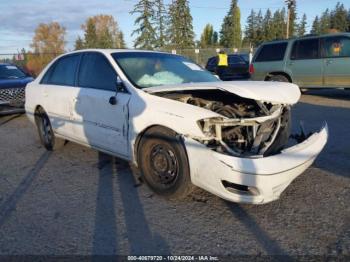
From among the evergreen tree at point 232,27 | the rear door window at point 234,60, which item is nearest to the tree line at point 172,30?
the evergreen tree at point 232,27

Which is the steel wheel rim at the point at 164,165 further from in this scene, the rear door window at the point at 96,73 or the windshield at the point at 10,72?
the windshield at the point at 10,72

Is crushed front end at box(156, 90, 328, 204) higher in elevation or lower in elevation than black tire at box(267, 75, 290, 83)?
lower

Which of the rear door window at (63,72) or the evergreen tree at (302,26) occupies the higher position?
the evergreen tree at (302,26)

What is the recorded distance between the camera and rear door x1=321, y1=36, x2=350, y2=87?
9.92m

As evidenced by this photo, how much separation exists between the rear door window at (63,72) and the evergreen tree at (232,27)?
69.5 m

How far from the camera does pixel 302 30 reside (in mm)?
96938

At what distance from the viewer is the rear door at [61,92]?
5.26 m

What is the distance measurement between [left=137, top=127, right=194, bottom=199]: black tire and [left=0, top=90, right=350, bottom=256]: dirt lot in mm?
162

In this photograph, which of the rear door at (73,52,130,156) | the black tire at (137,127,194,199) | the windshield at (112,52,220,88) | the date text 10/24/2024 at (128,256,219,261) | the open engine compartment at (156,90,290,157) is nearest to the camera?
the date text 10/24/2024 at (128,256,219,261)

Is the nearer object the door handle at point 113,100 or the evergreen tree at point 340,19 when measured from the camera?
the door handle at point 113,100


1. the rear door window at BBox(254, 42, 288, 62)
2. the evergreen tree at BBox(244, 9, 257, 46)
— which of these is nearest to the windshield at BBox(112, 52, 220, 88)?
the rear door window at BBox(254, 42, 288, 62)

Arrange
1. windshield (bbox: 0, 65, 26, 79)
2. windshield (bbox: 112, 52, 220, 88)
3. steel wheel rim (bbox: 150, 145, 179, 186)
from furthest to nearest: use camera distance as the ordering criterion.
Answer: windshield (bbox: 0, 65, 26, 79) < windshield (bbox: 112, 52, 220, 88) < steel wheel rim (bbox: 150, 145, 179, 186)

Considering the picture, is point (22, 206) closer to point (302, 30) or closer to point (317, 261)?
point (317, 261)

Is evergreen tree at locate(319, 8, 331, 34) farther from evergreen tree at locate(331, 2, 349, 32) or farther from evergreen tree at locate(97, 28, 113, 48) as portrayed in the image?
evergreen tree at locate(97, 28, 113, 48)
